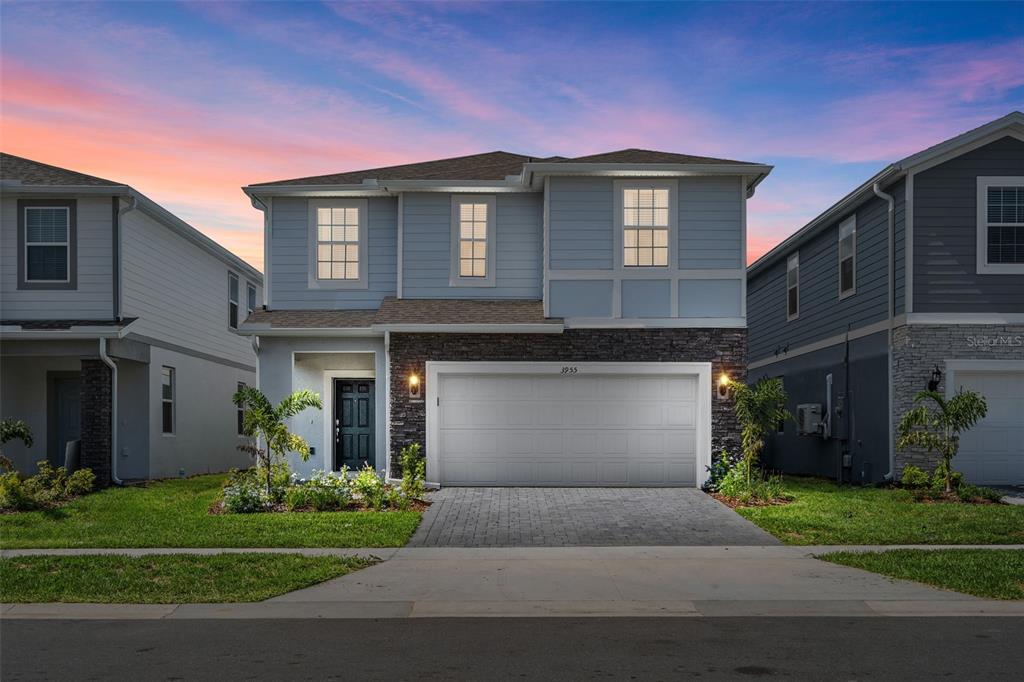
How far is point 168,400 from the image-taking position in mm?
23531

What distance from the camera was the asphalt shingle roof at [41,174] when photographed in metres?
20.1

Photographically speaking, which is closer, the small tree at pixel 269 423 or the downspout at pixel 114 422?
the small tree at pixel 269 423

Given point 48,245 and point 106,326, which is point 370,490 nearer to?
point 106,326

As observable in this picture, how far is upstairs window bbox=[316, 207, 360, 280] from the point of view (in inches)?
797

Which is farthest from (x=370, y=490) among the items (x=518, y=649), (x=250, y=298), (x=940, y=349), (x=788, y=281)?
(x=250, y=298)

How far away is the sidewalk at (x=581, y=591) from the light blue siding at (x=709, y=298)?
725 centimetres

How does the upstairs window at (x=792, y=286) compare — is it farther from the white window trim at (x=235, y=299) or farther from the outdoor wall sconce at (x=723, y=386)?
the white window trim at (x=235, y=299)

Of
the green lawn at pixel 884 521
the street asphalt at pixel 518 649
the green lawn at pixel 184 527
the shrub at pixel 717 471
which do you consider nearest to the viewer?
the street asphalt at pixel 518 649

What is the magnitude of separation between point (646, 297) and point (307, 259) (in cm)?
707

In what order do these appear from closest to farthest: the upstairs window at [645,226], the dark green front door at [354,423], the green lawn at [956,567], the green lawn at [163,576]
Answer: the green lawn at [163,576] < the green lawn at [956,567] < the upstairs window at [645,226] < the dark green front door at [354,423]

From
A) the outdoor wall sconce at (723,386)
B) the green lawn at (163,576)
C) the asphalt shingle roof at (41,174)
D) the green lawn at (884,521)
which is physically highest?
the asphalt shingle roof at (41,174)

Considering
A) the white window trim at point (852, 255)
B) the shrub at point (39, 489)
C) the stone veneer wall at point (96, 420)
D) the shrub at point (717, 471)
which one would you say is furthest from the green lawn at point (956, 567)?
the stone veneer wall at point (96, 420)

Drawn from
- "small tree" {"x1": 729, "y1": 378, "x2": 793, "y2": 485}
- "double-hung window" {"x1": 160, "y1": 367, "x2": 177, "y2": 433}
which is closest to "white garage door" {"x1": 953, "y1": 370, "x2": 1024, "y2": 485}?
"small tree" {"x1": 729, "y1": 378, "x2": 793, "y2": 485}

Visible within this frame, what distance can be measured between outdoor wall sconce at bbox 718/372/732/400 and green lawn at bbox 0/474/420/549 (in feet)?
21.7
